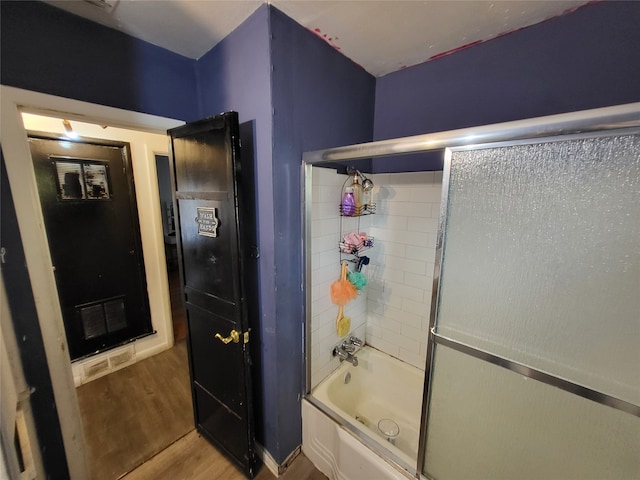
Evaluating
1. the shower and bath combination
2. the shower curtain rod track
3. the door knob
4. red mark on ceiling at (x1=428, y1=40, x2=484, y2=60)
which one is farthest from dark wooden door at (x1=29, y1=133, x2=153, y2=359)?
red mark on ceiling at (x1=428, y1=40, x2=484, y2=60)

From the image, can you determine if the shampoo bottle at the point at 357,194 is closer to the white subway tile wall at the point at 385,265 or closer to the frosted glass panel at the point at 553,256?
the white subway tile wall at the point at 385,265

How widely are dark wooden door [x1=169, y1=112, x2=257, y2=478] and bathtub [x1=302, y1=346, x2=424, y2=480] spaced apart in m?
0.39

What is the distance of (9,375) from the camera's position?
0.89 m

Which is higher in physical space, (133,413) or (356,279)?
(356,279)

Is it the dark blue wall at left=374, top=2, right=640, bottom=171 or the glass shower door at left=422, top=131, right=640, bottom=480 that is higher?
the dark blue wall at left=374, top=2, right=640, bottom=171

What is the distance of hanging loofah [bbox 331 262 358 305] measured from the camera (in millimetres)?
1532

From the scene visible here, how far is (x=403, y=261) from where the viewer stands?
1.72 meters

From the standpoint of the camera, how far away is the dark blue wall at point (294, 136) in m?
1.11

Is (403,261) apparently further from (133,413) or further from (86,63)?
(133,413)

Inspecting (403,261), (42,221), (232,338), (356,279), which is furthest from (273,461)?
(42,221)

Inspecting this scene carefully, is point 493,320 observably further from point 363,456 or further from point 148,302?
point 148,302

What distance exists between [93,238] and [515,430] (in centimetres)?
284

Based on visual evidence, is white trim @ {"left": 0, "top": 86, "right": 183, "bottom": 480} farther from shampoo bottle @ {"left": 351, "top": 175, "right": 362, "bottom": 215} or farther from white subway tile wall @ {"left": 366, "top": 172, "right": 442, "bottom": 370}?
white subway tile wall @ {"left": 366, "top": 172, "right": 442, "bottom": 370}

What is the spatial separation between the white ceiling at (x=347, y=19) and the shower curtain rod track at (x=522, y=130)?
612 millimetres
